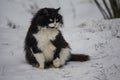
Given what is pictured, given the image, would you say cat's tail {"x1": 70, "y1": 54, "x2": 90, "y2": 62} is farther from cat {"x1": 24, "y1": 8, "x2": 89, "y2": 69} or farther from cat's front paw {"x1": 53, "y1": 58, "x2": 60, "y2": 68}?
cat's front paw {"x1": 53, "y1": 58, "x2": 60, "y2": 68}

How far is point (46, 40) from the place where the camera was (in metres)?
6.50

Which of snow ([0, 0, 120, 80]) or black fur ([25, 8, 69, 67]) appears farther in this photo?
black fur ([25, 8, 69, 67])

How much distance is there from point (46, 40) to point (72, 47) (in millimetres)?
2277

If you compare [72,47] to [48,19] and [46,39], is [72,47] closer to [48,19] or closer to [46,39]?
[46,39]

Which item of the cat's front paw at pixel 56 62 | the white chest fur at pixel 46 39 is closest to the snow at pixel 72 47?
the cat's front paw at pixel 56 62

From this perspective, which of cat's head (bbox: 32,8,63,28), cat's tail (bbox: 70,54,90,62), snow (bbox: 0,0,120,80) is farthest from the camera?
cat's tail (bbox: 70,54,90,62)

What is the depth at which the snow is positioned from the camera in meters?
6.16

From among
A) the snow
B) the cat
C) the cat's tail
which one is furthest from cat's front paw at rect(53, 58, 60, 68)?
the cat's tail

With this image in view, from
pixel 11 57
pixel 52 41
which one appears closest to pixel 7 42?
pixel 11 57

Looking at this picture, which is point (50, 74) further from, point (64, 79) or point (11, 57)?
point (11, 57)

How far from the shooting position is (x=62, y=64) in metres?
6.93

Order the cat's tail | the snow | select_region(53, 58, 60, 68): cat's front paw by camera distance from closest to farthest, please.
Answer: the snow < select_region(53, 58, 60, 68): cat's front paw < the cat's tail

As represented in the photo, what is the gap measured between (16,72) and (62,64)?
3.22 feet

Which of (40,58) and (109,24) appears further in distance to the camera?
(109,24)
